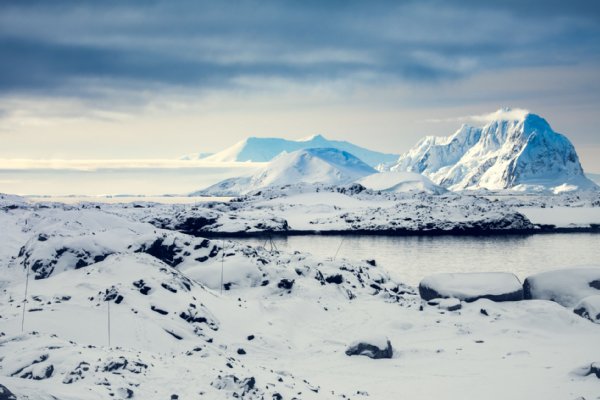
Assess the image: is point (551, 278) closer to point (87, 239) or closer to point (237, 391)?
point (237, 391)

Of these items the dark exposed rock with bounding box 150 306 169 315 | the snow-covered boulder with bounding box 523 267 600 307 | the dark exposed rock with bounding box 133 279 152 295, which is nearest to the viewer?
the dark exposed rock with bounding box 150 306 169 315

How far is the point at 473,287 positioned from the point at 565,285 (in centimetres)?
519

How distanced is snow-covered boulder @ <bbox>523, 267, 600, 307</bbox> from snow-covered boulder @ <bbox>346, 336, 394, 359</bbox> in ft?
46.1

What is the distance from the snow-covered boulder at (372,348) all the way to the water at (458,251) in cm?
3134

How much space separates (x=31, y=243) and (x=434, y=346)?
2805 cm

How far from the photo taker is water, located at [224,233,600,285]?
68750mm

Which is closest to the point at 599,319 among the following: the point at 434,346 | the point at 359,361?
the point at 434,346

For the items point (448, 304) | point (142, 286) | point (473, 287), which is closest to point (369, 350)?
point (448, 304)

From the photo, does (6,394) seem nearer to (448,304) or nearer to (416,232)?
(448,304)

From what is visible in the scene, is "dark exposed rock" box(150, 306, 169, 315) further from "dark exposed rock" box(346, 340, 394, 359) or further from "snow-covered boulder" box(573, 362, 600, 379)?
"snow-covered boulder" box(573, 362, 600, 379)

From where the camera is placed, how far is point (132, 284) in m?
27.5

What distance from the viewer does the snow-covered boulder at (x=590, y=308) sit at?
28.3 m

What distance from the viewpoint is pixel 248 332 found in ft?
87.7

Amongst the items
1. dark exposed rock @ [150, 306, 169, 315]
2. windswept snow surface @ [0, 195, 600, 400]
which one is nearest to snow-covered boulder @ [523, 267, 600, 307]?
windswept snow surface @ [0, 195, 600, 400]
